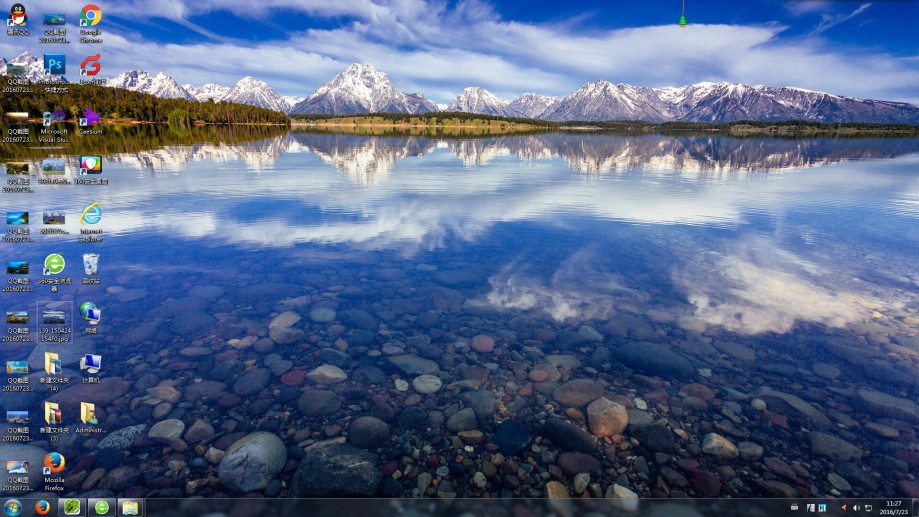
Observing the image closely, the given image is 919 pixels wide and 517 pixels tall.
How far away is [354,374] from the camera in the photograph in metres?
11.5

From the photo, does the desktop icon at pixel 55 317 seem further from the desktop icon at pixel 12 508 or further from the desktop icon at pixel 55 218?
the desktop icon at pixel 12 508

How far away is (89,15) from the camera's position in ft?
45.8

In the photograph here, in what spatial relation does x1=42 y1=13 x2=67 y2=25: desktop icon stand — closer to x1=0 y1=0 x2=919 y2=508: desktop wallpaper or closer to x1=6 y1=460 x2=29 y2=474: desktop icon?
x1=0 y1=0 x2=919 y2=508: desktop wallpaper

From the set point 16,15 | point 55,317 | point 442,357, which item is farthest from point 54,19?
point 442,357

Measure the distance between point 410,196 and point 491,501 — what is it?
3050 centimetres

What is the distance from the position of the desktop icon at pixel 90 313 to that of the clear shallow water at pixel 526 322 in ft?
2.75

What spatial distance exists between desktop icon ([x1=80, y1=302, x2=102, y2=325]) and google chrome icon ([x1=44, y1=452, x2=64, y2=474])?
6658 millimetres

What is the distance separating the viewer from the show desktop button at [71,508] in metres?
6.77

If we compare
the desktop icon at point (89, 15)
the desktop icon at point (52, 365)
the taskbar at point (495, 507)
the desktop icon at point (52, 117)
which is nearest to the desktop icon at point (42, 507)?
the taskbar at point (495, 507)

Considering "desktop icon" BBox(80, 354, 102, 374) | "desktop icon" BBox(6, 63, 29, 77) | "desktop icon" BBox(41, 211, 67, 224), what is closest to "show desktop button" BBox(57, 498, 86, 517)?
"desktop icon" BBox(80, 354, 102, 374)

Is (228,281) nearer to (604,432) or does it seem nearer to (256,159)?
(604,432)

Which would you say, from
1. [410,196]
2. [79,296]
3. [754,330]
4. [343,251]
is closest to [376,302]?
[343,251]

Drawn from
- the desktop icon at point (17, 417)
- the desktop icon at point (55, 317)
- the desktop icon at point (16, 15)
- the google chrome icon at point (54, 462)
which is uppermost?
the desktop icon at point (16, 15)

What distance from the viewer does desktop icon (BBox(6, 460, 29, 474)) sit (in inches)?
296
